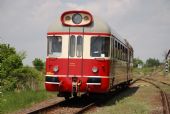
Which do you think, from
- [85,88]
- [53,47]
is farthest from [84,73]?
[53,47]

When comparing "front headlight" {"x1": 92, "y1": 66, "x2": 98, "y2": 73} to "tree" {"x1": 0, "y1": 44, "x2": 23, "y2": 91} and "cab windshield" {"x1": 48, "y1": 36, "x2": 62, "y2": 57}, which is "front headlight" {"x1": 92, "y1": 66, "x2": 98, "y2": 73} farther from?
"tree" {"x1": 0, "y1": 44, "x2": 23, "y2": 91}

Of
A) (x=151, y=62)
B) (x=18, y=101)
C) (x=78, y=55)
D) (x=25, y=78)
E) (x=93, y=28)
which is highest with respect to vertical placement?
(x=151, y=62)

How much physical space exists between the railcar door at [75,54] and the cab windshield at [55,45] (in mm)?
405

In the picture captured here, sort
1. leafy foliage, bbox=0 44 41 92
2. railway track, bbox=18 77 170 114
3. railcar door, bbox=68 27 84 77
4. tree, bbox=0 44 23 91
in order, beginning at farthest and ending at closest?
tree, bbox=0 44 23 91
leafy foliage, bbox=0 44 41 92
railcar door, bbox=68 27 84 77
railway track, bbox=18 77 170 114

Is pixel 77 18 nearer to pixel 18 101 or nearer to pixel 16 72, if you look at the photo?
pixel 18 101

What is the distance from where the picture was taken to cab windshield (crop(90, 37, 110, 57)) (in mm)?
16391

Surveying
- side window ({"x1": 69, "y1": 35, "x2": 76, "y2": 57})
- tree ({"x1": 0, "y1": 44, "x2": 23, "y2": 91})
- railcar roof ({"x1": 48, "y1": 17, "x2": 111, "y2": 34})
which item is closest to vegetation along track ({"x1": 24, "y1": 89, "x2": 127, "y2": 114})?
side window ({"x1": 69, "y1": 35, "x2": 76, "y2": 57})

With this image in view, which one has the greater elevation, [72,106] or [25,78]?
[25,78]

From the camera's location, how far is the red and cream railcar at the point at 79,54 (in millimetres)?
16188

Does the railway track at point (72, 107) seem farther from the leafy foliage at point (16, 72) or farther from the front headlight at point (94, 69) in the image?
the leafy foliage at point (16, 72)

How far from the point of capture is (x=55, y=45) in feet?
54.7

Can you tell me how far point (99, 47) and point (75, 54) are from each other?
3.09 ft

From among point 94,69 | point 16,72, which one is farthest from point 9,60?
point 94,69

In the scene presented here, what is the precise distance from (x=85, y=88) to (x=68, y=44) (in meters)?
1.79
